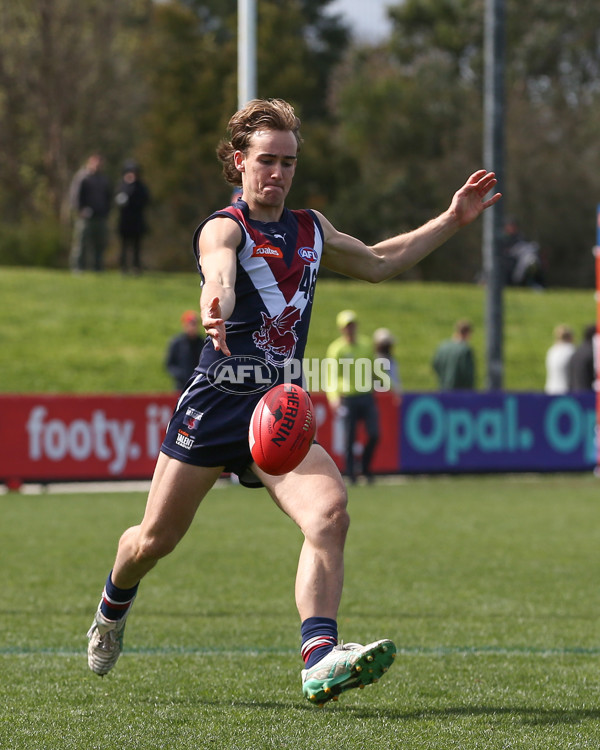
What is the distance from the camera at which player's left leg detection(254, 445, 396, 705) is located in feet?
14.5

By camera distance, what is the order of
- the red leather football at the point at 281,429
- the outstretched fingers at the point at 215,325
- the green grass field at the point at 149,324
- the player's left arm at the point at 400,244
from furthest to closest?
the green grass field at the point at 149,324, the player's left arm at the point at 400,244, the red leather football at the point at 281,429, the outstretched fingers at the point at 215,325

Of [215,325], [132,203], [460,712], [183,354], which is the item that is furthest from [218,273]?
[132,203]

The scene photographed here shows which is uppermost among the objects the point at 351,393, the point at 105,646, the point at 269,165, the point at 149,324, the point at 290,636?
the point at 269,165

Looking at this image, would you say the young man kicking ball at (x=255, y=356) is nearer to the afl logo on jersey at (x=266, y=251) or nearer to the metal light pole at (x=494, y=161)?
the afl logo on jersey at (x=266, y=251)

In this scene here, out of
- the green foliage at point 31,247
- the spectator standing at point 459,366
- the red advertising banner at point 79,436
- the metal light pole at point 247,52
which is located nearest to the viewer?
the red advertising banner at point 79,436

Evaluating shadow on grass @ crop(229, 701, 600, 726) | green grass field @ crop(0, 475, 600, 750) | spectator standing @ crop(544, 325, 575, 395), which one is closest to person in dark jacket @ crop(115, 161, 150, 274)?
spectator standing @ crop(544, 325, 575, 395)

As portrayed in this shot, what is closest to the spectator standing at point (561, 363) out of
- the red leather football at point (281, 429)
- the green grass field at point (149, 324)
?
the green grass field at point (149, 324)

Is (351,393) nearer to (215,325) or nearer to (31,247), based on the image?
(215,325)

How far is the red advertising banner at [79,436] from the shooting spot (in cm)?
1562

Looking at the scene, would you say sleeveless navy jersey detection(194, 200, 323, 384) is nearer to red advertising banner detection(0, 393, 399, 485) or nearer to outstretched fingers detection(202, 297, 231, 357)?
outstretched fingers detection(202, 297, 231, 357)

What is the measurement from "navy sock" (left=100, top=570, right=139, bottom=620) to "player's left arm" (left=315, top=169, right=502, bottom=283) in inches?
64.3

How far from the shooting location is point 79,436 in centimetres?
1588

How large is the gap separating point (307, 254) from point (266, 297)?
0.97 feet

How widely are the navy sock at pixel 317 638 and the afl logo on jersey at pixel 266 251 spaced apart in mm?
1399
